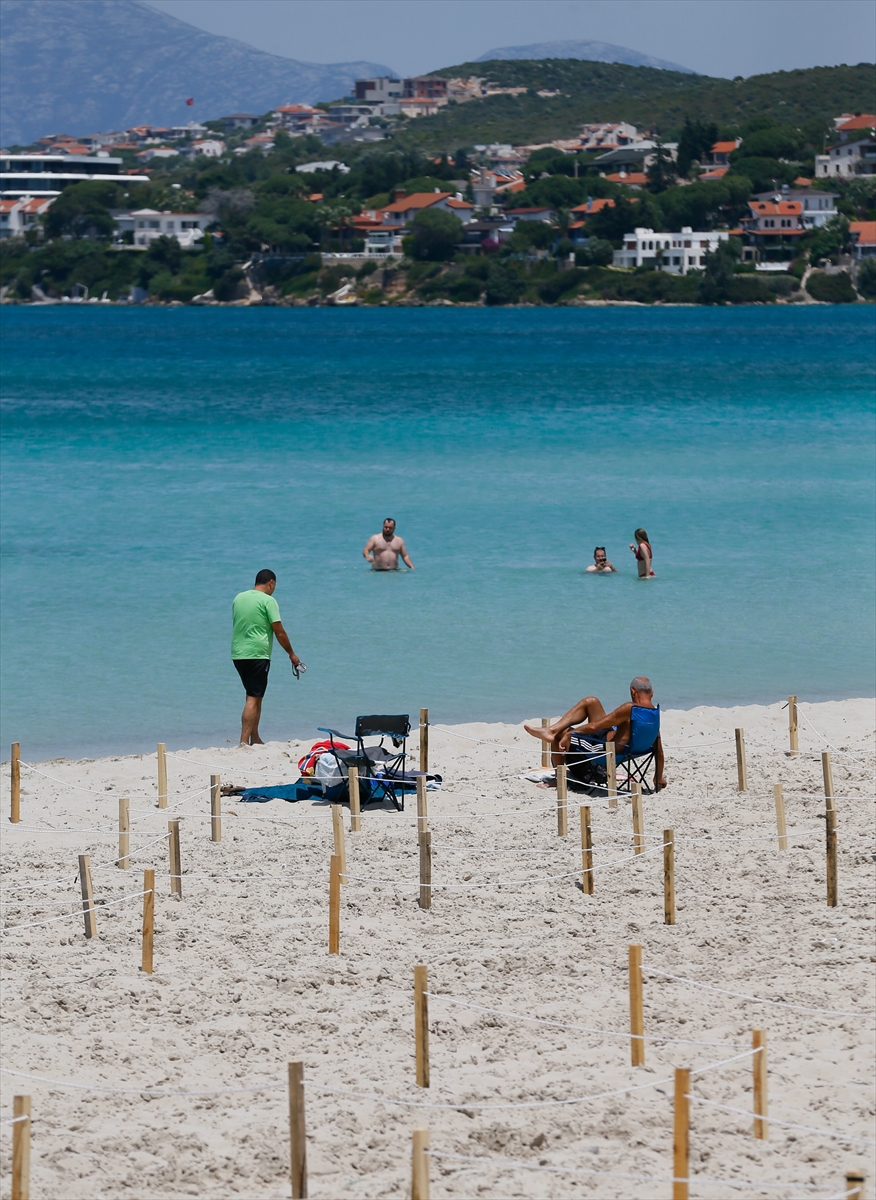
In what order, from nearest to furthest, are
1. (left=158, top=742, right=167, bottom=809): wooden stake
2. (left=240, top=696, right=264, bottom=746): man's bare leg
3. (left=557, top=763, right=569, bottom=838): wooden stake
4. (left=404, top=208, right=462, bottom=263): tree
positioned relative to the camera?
(left=557, top=763, right=569, bottom=838): wooden stake < (left=158, top=742, right=167, bottom=809): wooden stake < (left=240, top=696, right=264, bottom=746): man's bare leg < (left=404, top=208, right=462, bottom=263): tree

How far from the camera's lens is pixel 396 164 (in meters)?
159

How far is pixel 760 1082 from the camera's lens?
5.50 m

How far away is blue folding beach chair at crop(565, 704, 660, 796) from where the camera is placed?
996 centimetres

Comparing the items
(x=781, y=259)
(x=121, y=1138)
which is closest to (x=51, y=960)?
(x=121, y=1138)

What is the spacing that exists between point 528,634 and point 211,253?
124739mm

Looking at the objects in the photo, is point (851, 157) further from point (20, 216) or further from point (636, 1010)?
point (636, 1010)

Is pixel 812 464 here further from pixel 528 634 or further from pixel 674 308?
pixel 674 308

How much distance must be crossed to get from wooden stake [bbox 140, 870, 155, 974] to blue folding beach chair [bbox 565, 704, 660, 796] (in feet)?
11.7

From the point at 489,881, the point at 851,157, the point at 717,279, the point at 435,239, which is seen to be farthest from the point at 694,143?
the point at 489,881

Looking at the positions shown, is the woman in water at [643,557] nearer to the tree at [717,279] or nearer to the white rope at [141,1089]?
the white rope at [141,1089]

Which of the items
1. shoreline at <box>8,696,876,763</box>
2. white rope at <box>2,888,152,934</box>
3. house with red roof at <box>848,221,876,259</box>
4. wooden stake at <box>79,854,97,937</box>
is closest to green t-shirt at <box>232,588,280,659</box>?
shoreline at <box>8,696,876,763</box>

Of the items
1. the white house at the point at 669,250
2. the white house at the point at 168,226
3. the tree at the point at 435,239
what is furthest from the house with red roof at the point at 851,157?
the white house at the point at 168,226

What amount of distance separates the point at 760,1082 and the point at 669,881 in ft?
7.01

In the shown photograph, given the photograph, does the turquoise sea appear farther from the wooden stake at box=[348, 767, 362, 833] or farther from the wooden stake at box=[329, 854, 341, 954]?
the wooden stake at box=[329, 854, 341, 954]
